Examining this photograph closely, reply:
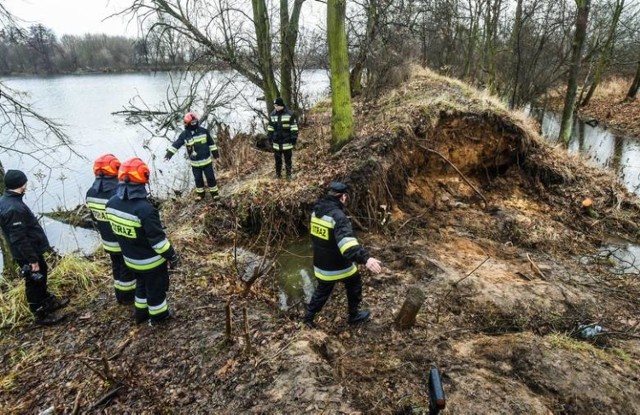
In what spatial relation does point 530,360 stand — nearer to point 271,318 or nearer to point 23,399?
point 271,318

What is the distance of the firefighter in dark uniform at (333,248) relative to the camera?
4352mm

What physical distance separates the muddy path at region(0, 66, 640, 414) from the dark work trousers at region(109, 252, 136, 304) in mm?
205

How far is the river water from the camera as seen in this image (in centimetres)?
1140

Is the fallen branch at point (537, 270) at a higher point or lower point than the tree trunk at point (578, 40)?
lower

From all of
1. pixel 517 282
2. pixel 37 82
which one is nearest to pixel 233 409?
pixel 517 282

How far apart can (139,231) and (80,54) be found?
4679 centimetres

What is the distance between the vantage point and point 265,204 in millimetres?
8070

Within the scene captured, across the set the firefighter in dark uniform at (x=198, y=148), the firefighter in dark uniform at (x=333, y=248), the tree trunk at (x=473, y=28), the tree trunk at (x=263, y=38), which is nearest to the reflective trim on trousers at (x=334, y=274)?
the firefighter in dark uniform at (x=333, y=248)

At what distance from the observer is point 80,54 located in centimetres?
4175

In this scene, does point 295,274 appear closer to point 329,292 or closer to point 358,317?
point 358,317

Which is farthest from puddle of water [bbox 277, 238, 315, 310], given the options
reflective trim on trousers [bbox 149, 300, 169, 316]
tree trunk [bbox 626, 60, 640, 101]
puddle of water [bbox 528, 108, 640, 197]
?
tree trunk [bbox 626, 60, 640, 101]

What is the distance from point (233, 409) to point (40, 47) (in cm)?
802

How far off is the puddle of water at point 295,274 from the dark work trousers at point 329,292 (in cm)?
118

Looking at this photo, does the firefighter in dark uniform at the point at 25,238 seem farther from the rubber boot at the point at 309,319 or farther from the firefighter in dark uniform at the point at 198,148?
the firefighter in dark uniform at the point at 198,148
